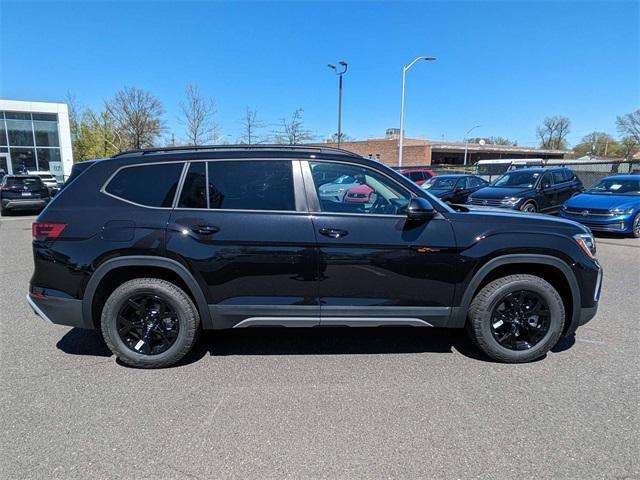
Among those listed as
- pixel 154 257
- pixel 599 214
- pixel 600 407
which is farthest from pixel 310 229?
pixel 599 214

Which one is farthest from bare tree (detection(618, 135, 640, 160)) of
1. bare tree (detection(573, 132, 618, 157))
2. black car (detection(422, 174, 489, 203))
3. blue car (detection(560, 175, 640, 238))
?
blue car (detection(560, 175, 640, 238))

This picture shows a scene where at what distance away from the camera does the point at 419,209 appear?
10.8 ft

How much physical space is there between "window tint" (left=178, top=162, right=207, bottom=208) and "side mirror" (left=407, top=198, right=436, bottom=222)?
1.75 metres

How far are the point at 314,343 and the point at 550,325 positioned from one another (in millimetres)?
2197

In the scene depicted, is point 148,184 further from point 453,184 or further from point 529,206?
point 453,184

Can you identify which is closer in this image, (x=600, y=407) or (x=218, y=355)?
(x=600, y=407)

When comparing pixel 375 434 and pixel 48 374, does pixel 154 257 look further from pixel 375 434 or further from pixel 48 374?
pixel 375 434

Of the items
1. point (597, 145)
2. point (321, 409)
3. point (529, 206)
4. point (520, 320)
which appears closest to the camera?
point (321, 409)

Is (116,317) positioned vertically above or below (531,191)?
below

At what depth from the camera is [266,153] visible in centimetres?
361

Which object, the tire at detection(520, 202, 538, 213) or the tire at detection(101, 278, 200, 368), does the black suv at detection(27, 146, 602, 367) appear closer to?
the tire at detection(101, 278, 200, 368)

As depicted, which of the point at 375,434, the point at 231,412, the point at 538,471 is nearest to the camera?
the point at 538,471

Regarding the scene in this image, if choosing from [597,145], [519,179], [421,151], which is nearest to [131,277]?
[519,179]

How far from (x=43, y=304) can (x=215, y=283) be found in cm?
153
